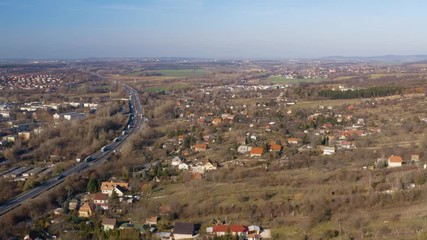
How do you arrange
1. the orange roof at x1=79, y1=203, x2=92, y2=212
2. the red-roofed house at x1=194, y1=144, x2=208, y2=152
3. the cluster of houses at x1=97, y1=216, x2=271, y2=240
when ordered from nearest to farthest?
1. the cluster of houses at x1=97, y1=216, x2=271, y2=240
2. the orange roof at x1=79, y1=203, x2=92, y2=212
3. the red-roofed house at x1=194, y1=144, x2=208, y2=152

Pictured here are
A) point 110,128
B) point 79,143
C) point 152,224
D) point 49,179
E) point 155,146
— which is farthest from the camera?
point 110,128

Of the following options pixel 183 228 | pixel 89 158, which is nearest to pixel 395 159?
pixel 183 228

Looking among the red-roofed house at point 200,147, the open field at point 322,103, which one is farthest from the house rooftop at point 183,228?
the open field at point 322,103

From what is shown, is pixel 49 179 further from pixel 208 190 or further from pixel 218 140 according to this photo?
pixel 218 140

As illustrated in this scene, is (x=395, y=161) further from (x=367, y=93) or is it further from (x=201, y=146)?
(x=367, y=93)

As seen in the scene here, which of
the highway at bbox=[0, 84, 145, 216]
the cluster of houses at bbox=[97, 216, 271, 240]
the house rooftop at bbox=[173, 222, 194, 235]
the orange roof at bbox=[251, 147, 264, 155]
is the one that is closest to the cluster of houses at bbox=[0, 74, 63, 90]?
the highway at bbox=[0, 84, 145, 216]

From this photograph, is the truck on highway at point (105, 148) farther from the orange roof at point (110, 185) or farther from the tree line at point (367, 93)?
the tree line at point (367, 93)

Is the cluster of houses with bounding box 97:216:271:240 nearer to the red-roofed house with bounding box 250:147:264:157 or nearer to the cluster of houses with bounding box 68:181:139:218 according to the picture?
the cluster of houses with bounding box 68:181:139:218

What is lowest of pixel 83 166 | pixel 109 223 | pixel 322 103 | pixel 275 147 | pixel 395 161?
pixel 83 166

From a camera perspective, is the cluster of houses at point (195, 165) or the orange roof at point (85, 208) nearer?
the orange roof at point (85, 208)

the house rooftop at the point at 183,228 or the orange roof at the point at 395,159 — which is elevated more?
the orange roof at the point at 395,159

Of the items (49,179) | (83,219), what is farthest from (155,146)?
(83,219)
